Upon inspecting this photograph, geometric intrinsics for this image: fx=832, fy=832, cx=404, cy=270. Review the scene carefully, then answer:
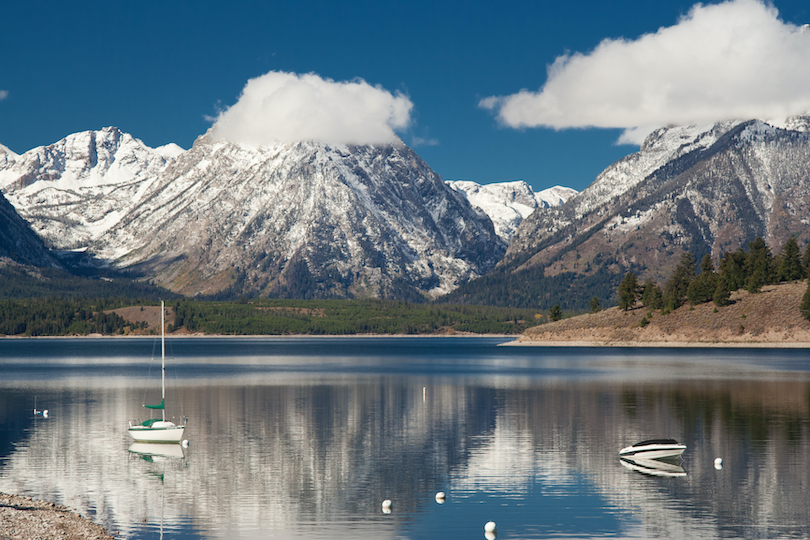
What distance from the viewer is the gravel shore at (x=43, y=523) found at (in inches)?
1663

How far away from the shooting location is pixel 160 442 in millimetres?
75500

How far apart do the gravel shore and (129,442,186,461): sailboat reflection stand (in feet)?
66.2

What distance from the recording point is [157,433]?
75.2 m

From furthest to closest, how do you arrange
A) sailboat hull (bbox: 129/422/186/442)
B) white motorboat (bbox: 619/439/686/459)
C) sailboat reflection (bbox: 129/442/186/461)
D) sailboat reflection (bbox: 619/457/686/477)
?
1. sailboat hull (bbox: 129/422/186/442)
2. sailboat reflection (bbox: 129/442/186/461)
3. white motorboat (bbox: 619/439/686/459)
4. sailboat reflection (bbox: 619/457/686/477)

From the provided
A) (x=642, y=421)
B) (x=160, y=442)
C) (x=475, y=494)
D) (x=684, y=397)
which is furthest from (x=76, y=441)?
(x=684, y=397)

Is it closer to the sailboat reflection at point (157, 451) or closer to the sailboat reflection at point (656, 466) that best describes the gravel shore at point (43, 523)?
the sailboat reflection at point (157, 451)

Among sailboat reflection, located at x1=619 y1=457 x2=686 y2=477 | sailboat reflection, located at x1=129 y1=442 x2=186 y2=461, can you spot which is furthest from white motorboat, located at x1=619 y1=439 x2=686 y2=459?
sailboat reflection, located at x1=129 y1=442 x2=186 y2=461

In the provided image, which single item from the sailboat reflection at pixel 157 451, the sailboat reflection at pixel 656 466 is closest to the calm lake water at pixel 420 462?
the sailboat reflection at pixel 157 451

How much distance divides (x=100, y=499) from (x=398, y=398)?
225ft

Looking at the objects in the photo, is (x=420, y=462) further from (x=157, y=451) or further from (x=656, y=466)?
(x=157, y=451)

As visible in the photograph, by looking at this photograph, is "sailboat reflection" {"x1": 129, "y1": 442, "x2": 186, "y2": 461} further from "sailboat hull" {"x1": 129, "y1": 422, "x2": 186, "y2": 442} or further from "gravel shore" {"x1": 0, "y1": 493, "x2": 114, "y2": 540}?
"gravel shore" {"x1": 0, "y1": 493, "x2": 114, "y2": 540}

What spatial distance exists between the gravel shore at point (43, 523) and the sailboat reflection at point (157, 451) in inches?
794

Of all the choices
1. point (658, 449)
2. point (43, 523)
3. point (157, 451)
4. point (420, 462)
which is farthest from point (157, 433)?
point (658, 449)

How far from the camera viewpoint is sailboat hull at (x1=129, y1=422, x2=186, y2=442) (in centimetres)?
7525
